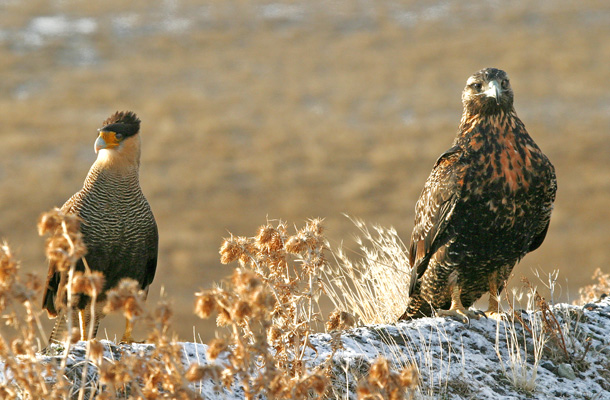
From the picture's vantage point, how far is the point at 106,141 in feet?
18.2

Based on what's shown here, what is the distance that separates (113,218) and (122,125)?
0.67 m

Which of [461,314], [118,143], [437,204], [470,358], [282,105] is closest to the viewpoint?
[470,358]

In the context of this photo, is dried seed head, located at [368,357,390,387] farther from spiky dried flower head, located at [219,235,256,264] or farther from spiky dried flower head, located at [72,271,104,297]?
spiky dried flower head, located at [219,235,256,264]

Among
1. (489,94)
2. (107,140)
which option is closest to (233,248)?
(489,94)

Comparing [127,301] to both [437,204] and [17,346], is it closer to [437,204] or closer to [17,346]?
[17,346]

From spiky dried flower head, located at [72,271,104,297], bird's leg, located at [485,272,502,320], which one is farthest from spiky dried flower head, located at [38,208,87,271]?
bird's leg, located at [485,272,502,320]

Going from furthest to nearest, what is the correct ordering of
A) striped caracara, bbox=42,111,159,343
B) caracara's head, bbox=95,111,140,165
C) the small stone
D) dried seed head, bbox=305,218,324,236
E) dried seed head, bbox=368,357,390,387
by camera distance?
caracara's head, bbox=95,111,140,165, striped caracara, bbox=42,111,159,343, the small stone, dried seed head, bbox=305,218,324,236, dried seed head, bbox=368,357,390,387

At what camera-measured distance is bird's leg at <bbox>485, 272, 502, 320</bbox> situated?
15.8ft

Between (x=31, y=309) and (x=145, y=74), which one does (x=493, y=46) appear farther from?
(x=31, y=309)

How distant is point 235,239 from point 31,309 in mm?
1221

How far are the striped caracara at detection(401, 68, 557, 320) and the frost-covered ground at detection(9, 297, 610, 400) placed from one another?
14.0 inches

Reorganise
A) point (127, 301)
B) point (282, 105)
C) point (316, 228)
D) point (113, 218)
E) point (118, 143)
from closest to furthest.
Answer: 1. point (127, 301)
2. point (316, 228)
3. point (113, 218)
4. point (118, 143)
5. point (282, 105)

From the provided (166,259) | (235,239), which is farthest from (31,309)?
(166,259)

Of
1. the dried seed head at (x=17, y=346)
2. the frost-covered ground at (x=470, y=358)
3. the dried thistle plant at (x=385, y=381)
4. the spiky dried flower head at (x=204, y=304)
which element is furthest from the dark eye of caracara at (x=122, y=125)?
the dried thistle plant at (x=385, y=381)
